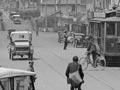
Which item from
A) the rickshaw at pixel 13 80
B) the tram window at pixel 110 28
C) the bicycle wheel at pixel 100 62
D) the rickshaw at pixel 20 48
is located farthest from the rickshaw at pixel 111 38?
the rickshaw at pixel 13 80

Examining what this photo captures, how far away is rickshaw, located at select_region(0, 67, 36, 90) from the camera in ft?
40.3

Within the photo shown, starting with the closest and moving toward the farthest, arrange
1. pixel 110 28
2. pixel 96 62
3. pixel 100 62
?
pixel 96 62
pixel 100 62
pixel 110 28

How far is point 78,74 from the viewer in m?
17.2

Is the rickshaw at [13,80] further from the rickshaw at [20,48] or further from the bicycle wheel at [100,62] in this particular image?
the rickshaw at [20,48]

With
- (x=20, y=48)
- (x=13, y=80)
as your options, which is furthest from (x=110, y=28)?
(x=13, y=80)

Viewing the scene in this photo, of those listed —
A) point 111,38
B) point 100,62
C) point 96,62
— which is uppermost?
point 111,38

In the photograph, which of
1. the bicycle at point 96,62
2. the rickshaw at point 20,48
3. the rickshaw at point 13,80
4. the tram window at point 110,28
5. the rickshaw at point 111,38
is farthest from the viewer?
the rickshaw at point 20,48

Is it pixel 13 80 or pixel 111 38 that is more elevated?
pixel 13 80

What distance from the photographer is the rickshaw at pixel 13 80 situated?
12.3m

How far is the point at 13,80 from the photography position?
1249cm

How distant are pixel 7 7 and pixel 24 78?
592 feet

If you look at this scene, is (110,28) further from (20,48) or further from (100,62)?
(20,48)

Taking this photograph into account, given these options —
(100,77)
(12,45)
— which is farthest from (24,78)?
(12,45)

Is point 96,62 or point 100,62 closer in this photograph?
point 96,62
